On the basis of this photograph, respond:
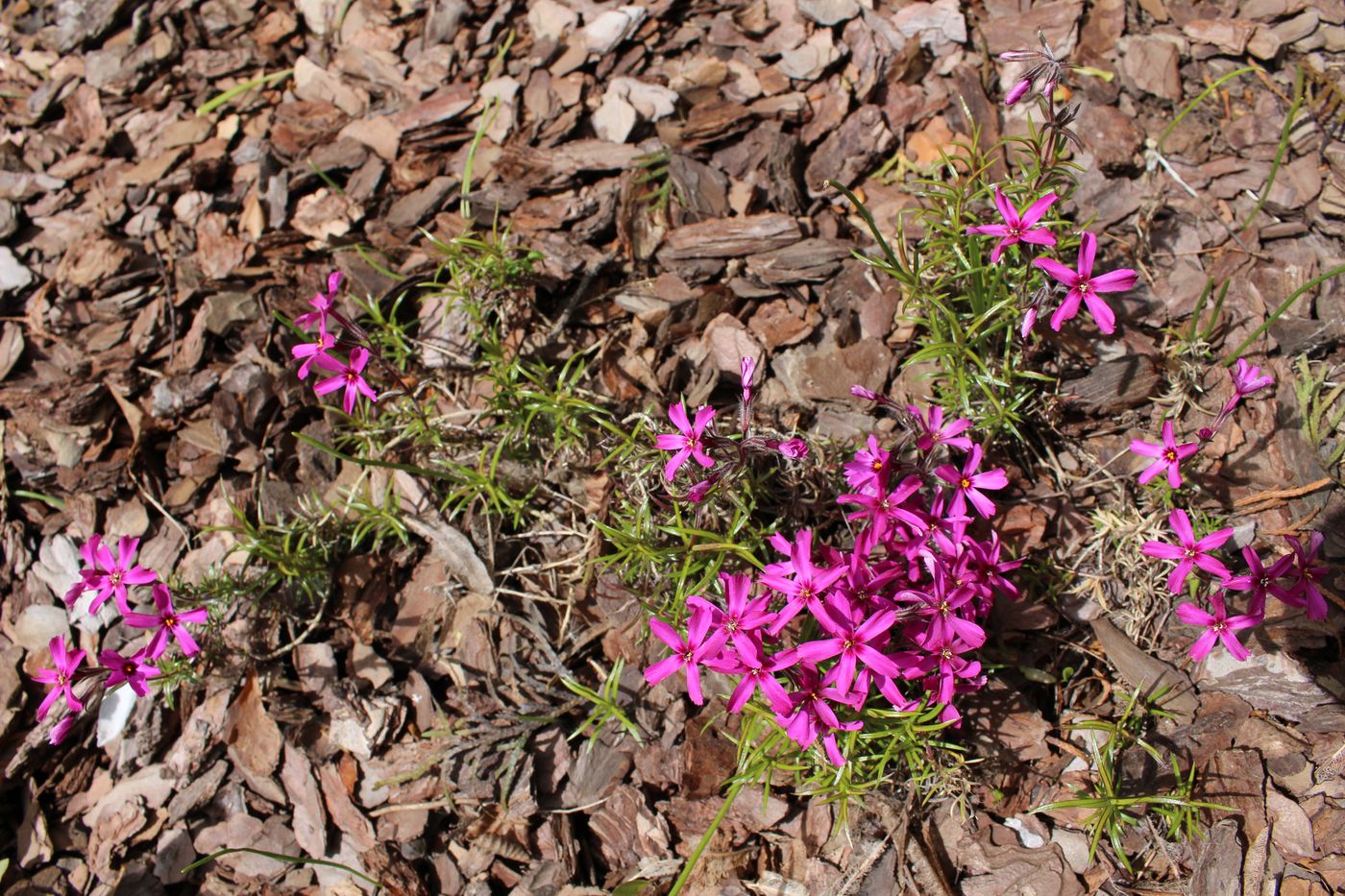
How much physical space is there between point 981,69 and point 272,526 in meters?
3.36

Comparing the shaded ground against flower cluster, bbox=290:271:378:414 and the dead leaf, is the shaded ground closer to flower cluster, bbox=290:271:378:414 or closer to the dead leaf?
the dead leaf

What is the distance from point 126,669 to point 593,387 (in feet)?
5.95

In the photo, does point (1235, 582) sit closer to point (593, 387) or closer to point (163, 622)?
point (593, 387)

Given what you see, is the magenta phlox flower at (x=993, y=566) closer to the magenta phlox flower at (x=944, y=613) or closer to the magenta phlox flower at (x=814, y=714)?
the magenta phlox flower at (x=944, y=613)

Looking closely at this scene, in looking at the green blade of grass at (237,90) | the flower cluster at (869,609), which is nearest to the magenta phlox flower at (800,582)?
the flower cluster at (869,609)

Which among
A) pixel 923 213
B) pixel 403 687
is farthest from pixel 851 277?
pixel 403 687

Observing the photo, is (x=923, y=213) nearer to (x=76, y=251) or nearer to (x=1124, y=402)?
(x=1124, y=402)

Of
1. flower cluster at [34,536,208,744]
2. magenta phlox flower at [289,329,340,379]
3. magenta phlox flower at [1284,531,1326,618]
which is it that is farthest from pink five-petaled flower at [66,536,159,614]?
magenta phlox flower at [1284,531,1326,618]

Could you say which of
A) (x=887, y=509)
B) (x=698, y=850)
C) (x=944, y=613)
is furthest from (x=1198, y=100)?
(x=698, y=850)

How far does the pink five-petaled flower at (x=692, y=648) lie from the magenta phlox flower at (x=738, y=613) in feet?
0.10

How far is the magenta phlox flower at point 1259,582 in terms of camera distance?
2.45 meters

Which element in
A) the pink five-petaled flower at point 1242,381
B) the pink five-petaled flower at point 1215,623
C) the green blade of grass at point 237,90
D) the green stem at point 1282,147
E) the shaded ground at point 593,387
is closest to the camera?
the pink five-petaled flower at point 1215,623

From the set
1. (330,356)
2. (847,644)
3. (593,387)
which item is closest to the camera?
(847,644)

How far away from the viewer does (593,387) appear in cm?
344
